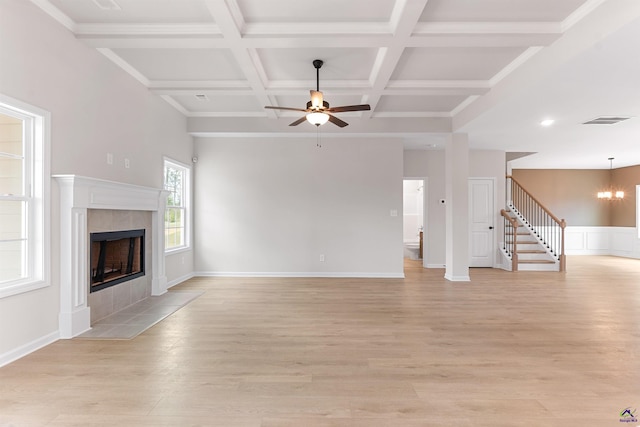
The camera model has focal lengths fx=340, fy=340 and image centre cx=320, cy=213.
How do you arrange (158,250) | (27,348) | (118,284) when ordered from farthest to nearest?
(158,250), (118,284), (27,348)

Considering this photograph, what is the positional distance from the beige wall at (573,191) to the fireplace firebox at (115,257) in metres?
10.9

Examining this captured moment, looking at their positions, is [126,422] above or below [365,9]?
below

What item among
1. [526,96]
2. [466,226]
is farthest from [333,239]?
[526,96]

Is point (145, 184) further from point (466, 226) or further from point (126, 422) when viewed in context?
point (466, 226)

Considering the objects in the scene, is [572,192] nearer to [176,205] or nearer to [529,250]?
[529,250]

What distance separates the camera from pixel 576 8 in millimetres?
3014

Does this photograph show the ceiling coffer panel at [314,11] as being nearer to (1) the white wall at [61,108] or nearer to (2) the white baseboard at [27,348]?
(1) the white wall at [61,108]

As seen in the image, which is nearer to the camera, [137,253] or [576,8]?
[576,8]

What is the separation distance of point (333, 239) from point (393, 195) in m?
1.45

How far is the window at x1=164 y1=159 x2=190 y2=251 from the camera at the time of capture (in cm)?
590

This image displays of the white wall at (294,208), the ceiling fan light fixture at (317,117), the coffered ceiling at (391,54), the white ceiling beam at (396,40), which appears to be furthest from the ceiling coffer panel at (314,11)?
the white wall at (294,208)

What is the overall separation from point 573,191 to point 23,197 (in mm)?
13336

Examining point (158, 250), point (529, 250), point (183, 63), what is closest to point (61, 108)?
point (183, 63)

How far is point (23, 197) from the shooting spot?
116 inches
